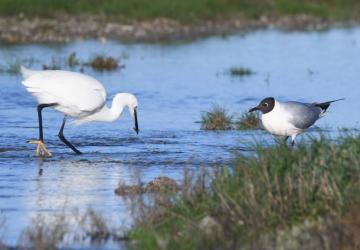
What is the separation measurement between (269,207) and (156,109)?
33.0 feet

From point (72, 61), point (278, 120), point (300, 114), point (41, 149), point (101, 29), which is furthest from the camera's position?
point (101, 29)

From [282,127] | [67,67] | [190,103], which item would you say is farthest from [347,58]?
[282,127]

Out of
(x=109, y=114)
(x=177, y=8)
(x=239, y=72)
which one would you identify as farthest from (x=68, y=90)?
(x=177, y=8)

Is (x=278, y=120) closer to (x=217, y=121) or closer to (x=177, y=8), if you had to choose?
(x=217, y=121)

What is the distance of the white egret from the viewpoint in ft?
45.8

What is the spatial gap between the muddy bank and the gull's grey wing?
1733 cm

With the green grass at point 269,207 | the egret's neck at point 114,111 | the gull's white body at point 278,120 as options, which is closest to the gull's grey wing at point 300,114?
the gull's white body at point 278,120

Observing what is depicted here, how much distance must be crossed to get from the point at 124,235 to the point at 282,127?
442 cm

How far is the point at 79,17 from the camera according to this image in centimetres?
3391

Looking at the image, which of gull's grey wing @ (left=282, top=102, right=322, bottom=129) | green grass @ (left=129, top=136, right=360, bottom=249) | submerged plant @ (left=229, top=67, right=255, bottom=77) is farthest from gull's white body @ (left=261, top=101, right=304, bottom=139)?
submerged plant @ (left=229, top=67, right=255, bottom=77)

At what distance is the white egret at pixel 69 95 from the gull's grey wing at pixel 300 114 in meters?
2.13

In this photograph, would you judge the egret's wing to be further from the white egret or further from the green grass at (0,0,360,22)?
the green grass at (0,0,360,22)

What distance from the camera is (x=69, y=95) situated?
14.0 metres

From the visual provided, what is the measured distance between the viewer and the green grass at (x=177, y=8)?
3347 cm
